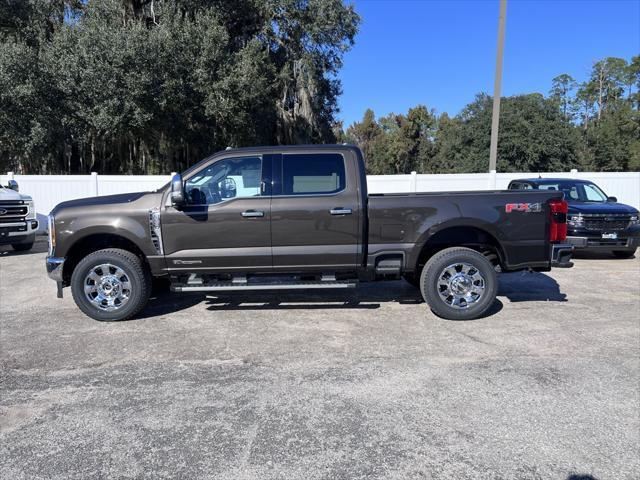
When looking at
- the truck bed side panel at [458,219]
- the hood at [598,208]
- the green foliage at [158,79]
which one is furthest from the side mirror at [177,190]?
the green foliage at [158,79]

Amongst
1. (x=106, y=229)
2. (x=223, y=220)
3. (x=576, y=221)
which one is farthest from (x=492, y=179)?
(x=106, y=229)

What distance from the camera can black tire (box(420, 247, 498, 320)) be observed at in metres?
5.75

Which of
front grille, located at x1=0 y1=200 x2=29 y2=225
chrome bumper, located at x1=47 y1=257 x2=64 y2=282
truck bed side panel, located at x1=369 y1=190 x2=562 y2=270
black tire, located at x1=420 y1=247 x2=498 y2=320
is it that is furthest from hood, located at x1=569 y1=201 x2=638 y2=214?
front grille, located at x1=0 y1=200 x2=29 y2=225

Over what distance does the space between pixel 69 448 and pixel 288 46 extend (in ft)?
78.4

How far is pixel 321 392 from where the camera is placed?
386 cm

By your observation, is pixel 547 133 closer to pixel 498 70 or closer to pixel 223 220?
pixel 498 70

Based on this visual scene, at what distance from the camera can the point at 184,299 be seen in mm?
6961

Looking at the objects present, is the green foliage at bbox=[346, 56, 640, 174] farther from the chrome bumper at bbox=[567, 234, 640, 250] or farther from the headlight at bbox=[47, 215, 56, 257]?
the headlight at bbox=[47, 215, 56, 257]

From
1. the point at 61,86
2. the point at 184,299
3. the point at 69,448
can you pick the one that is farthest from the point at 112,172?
the point at 69,448

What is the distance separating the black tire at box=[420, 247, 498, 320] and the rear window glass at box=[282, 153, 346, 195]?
151 centimetres

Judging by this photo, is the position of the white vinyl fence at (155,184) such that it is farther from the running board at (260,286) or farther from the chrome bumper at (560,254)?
the running board at (260,286)

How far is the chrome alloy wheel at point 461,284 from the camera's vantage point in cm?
580

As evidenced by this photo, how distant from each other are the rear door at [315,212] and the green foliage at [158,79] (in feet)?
47.9

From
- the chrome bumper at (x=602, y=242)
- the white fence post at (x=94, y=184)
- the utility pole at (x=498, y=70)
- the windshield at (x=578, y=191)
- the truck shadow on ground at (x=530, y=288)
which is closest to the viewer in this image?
the truck shadow on ground at (x=530, y=288)
